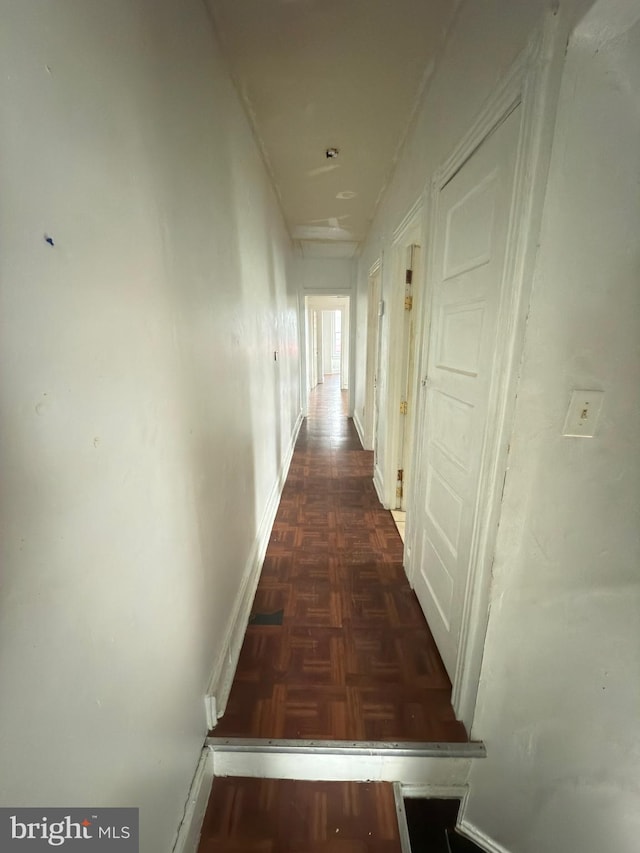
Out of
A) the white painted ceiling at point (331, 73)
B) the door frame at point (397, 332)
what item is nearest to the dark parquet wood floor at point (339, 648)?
the door frame at point (397, 332)

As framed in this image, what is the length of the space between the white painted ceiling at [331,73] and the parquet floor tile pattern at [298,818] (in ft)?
8.92

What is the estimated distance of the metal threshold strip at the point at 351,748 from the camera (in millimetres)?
1127

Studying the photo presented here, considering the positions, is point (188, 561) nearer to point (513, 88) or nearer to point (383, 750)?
point (383, 750)

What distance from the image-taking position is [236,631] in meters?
1.45

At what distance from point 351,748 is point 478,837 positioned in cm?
51

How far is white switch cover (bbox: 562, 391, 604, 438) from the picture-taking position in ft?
2.68

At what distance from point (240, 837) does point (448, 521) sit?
3.96 ft

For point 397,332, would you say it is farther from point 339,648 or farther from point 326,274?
point 326,274

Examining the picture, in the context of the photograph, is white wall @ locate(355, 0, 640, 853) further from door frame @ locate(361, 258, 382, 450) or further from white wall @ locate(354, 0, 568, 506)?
door frame @ locate(361, 258, 382, 450)

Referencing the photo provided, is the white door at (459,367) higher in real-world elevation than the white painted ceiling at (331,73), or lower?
lower

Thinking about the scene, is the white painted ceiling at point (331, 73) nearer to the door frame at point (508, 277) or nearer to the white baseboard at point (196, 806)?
the door frame at point (508, 277)

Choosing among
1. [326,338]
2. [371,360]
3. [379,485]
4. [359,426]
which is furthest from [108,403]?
[326,338]

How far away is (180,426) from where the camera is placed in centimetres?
93

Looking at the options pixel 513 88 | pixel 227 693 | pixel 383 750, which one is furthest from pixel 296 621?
pixel 513 88
